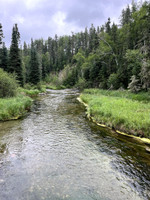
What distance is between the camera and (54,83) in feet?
225

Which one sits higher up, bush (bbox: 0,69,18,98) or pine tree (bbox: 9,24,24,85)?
pine tree (bbox: 9,24,24,85)

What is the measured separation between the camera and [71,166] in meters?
5.55

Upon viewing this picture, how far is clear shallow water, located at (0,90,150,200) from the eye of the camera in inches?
166

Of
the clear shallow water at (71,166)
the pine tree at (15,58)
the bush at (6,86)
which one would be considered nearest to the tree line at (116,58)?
the pine tree at (15,58)

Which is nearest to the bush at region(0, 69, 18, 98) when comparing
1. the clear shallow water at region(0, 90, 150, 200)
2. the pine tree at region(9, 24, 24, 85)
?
the clear shallow water at region(0, 90, 150, 200)

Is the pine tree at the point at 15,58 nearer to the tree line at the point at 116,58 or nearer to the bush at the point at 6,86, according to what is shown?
the tree line at the point at 116,58

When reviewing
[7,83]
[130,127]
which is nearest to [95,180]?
[130,127]

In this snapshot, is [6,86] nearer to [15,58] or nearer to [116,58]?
[15,58]

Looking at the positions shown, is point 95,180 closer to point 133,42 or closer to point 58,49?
point 133,42

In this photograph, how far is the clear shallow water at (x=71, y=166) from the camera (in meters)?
4.21

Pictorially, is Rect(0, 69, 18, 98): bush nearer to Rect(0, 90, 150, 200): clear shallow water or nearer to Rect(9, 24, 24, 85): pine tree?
Rect(0, 90, 150, 200): clear shallow water

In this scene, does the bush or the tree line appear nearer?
the bush

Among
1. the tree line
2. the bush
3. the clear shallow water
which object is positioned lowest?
the clear shallow water

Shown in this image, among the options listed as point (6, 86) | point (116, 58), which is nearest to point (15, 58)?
point (6, 86)
